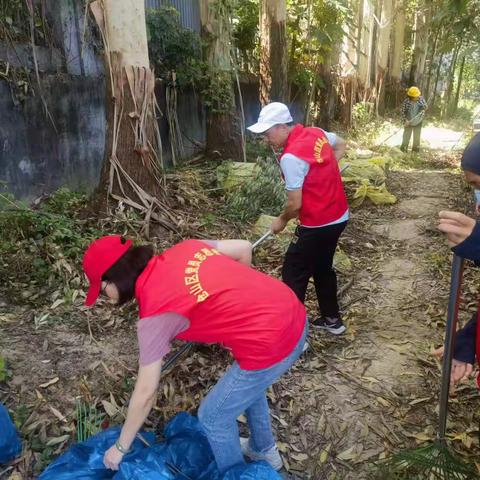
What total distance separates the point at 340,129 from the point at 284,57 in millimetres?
5341

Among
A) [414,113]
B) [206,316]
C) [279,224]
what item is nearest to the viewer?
[206,316]

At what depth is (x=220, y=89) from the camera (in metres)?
7.31

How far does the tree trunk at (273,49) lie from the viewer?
8.89 m

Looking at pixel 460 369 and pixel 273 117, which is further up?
pixel 273 117

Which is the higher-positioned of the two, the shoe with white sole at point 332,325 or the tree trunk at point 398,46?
the tree trunk at point 398,46

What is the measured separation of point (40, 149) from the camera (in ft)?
17.3

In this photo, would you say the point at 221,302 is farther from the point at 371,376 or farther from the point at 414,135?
the point at 414,135

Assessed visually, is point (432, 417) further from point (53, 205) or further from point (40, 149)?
point (40, 149)

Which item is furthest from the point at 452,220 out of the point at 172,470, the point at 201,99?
the point at 201,99

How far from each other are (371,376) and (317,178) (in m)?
1.49

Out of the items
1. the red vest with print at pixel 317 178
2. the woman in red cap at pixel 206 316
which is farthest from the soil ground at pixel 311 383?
the red vest with print at pixel 317 178

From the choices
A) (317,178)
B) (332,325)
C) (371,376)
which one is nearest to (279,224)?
(317,178)

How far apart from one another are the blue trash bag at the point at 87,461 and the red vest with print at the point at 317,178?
6.27 feet

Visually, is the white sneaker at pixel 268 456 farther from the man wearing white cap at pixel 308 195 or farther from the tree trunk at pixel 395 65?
the tree trunk at pixel 395 65
